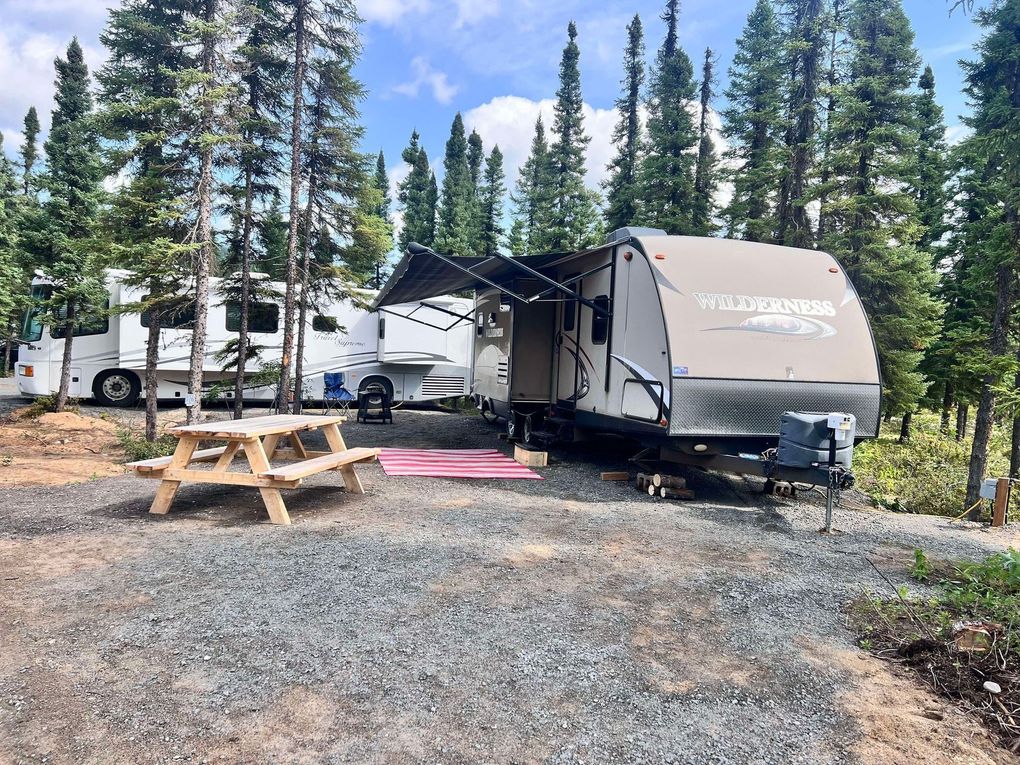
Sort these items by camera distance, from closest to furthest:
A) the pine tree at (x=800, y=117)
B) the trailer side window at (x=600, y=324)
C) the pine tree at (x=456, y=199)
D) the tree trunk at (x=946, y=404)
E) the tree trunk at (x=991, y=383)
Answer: the trailer side window at (x=600, y=324) → the tree trunk at (x=991, y=383) → the pine tree at (x=800, y=117) → the tree trunk at (x=946, y=404) → the pine tree at (x=456, y=199)

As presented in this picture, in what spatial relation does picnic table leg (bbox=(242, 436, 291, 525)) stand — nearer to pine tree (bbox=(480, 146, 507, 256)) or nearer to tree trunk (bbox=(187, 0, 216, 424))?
tree trunk (bbox=(187, 0, 216, 424))

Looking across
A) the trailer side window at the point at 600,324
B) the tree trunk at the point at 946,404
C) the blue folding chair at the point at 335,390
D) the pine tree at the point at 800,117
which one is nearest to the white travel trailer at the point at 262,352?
the blue folding chair at the point at 335,390

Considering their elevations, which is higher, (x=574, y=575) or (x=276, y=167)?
(x=276, y=167)

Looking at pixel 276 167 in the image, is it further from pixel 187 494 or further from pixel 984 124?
pixel 984 124

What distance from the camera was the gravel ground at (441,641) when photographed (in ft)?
7.65

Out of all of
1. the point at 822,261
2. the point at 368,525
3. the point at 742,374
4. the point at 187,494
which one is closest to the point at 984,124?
the point at 822,261

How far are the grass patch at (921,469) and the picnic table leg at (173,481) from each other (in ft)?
23.5

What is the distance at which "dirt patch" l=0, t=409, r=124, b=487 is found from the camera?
267 inches

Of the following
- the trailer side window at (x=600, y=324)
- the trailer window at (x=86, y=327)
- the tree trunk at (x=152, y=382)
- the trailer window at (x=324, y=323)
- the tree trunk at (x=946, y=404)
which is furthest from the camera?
the tree trunk at (x=946, y=404)

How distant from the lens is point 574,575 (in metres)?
4.17

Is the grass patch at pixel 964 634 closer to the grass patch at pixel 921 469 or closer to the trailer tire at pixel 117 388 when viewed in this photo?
the grass patch at pixel 921 469

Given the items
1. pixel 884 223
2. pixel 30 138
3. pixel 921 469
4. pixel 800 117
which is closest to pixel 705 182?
pixel 800 117

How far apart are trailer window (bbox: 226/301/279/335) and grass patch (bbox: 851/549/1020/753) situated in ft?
42.5

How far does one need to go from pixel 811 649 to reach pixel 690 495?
372 centimetres
